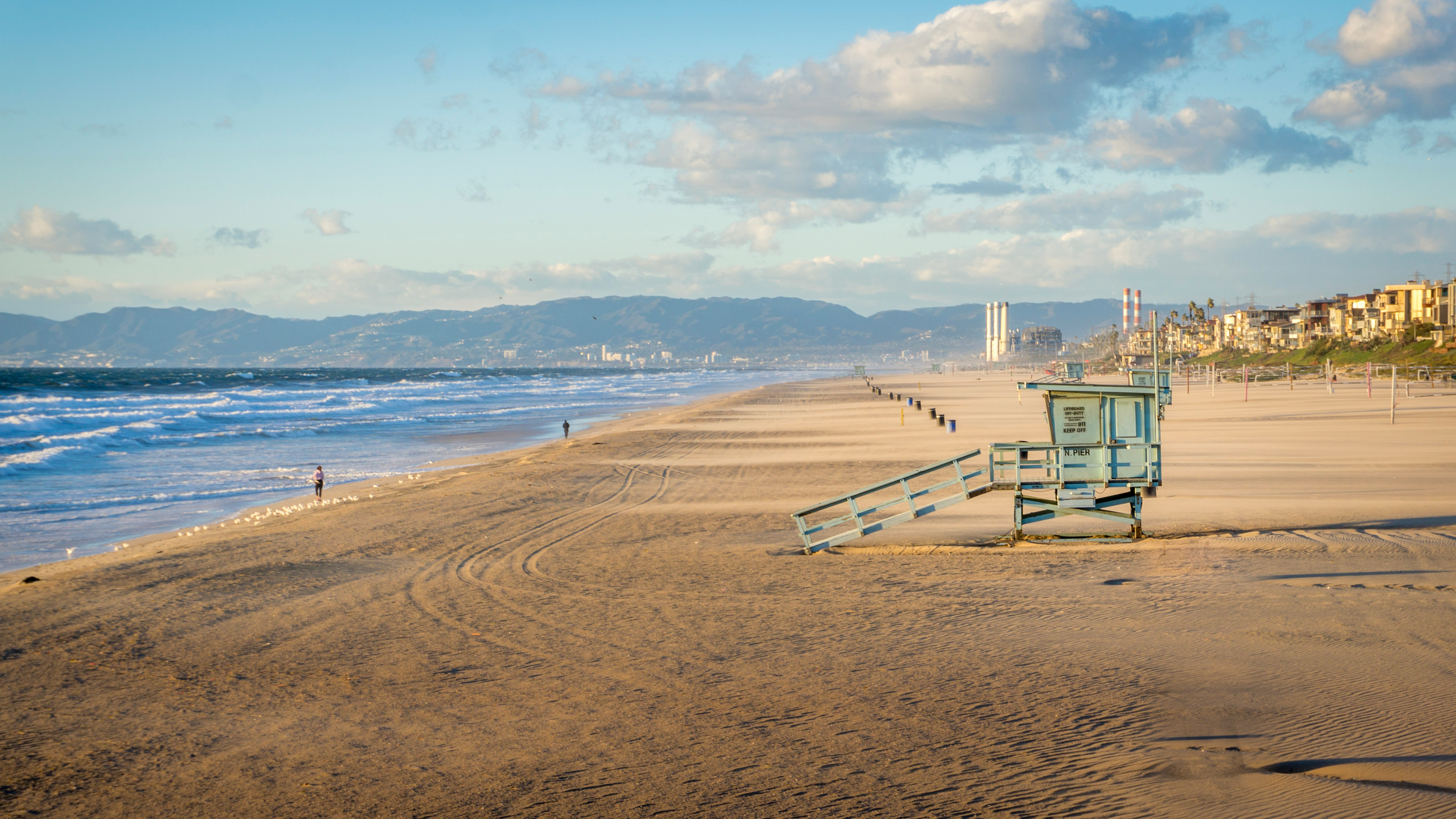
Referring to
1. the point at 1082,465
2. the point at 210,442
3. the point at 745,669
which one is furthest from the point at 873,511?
the point at 210,442

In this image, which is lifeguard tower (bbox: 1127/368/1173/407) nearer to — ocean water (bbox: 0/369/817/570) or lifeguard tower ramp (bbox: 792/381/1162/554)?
lifeguard tower ramp (bbox: 792/381/1162/554)

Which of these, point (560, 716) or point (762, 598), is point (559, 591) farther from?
point (560, 716)

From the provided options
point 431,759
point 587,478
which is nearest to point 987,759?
point 431,759

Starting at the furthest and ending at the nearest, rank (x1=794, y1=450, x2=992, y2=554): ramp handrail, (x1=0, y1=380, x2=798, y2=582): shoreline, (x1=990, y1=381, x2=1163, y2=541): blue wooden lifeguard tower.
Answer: (x1=0, y1=380, x2=798, y2=582): shoreline
(x1=794, y1=450, x2=992, y2=554): ramp handrail
(x1=990, y1=381, x2=1163, y2=541): blue wooden lifeguard tower

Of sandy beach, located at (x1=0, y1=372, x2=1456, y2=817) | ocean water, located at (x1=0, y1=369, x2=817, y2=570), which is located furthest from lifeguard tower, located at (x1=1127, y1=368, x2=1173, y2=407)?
ocean water, located at (x1=0, y1=369, x2=817, y2=570)

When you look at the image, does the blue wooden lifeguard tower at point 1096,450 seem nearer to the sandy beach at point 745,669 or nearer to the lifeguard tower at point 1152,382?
the lifeguard tower at point 1152,382

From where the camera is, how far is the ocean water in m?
21.1

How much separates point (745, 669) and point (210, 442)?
3902 centimetres

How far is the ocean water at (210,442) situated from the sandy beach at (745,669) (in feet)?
15.0

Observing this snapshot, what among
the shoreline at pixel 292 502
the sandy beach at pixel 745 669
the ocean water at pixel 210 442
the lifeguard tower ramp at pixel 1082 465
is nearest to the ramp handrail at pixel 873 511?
the lifeguard tower ramp at pixel 1082 465

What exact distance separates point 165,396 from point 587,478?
81297 mm

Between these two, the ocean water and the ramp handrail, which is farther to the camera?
the ocean water

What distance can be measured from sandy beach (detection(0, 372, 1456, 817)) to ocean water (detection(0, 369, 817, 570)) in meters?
4.58

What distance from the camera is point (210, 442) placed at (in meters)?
40.9
